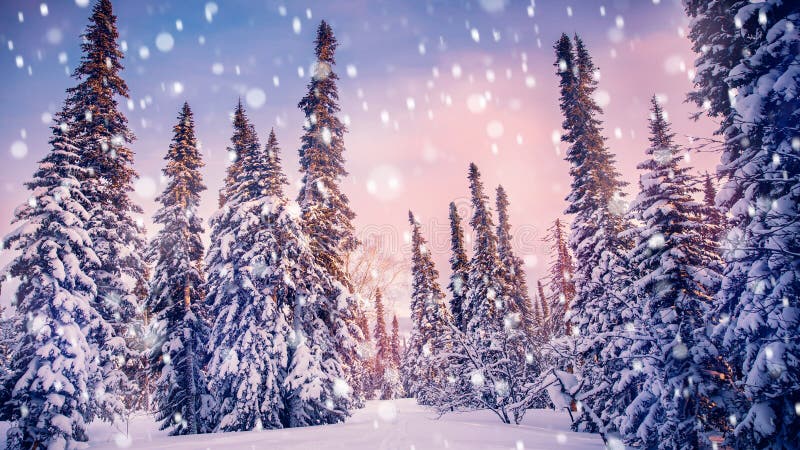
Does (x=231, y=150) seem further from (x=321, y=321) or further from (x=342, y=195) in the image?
(x=321, y=321)

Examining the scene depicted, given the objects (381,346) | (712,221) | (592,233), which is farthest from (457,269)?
(381,346)

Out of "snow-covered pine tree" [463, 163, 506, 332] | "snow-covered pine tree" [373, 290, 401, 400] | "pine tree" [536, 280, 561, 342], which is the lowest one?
"snow-covered pine tree" [373, 290, 401, 400]

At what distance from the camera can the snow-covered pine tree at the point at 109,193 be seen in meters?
16.7

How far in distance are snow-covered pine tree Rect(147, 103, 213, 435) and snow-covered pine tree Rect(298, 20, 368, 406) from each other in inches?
249

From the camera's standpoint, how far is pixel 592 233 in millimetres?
19250

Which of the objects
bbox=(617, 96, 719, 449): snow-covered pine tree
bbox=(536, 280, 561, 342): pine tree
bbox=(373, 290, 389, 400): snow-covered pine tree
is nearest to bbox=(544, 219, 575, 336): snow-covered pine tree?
bbox=(536, 280, 561, 342): pine tree

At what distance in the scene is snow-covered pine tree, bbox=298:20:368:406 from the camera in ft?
62.6

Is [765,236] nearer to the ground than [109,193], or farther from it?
nearer to the ground

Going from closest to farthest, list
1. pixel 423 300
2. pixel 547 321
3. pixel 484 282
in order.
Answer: pixel 484 282 → pixel 423 300 → pixel 547 321

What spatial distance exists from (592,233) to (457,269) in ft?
57.9

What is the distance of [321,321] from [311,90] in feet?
40.6

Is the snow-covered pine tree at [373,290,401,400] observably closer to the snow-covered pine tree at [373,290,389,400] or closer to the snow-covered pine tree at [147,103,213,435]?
the snow-covered pine tree at [373,290,389,400]

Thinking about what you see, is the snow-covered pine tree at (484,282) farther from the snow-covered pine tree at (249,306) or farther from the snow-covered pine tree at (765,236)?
the snow-covered pine tree at (765,236)

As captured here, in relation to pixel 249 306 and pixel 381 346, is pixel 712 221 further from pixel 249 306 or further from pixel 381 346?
pixel 381 346
